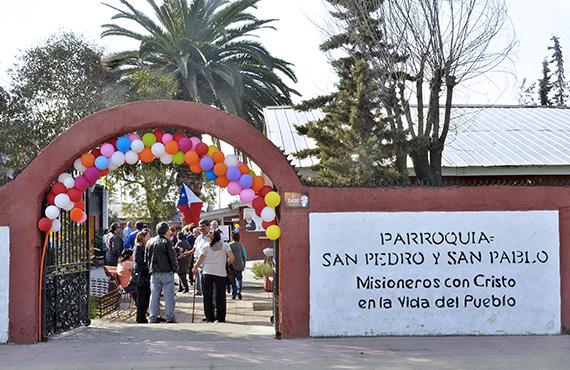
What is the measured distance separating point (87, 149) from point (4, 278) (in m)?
2.13

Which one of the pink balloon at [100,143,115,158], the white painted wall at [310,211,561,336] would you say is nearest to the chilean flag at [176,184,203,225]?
the pink balloon at [100,143,115,158]

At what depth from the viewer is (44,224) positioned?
10.6 meters

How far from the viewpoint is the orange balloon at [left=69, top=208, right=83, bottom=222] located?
1128 centimetres

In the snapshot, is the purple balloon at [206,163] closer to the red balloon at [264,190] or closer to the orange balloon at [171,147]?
the orange balloon at [171,147]

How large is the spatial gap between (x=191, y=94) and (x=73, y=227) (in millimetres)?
12513

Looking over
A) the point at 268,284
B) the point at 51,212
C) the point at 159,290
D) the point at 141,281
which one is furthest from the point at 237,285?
the point at 51,212

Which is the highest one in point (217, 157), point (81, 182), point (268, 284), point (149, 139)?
point (149, 139)

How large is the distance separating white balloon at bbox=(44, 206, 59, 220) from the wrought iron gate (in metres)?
0.65

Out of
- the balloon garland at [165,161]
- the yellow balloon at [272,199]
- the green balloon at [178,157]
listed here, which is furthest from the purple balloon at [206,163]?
the yellow balloon at [272,199]

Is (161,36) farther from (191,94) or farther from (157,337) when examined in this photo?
(157,337)

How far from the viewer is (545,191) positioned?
10914mm

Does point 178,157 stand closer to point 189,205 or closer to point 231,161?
point 231,161

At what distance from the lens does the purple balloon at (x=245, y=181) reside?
11.1 metres

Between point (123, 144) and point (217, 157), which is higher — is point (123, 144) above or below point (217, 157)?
above
